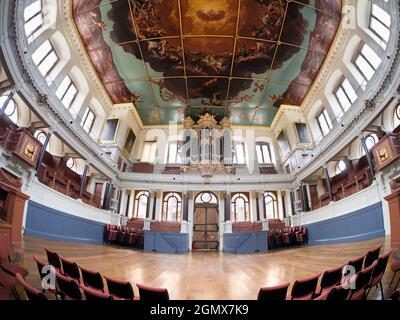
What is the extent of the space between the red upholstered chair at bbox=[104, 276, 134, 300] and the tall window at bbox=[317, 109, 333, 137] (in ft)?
46.1

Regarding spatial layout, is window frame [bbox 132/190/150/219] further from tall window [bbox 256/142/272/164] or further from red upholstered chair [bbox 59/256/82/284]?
red upholstered chair [bbox 59/256/82/284]

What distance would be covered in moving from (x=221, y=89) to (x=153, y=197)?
27.8 ft

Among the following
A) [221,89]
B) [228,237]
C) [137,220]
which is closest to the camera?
[228,237]

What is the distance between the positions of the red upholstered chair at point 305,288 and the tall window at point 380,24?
388 inches

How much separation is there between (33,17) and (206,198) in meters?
13.4

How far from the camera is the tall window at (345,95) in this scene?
11.3 m

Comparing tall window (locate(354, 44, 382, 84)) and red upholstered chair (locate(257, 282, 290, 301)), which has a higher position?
tall window (locate(354, 44, 382, 84))

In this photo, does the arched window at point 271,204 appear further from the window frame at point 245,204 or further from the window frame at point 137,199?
the window frame at point 137,199

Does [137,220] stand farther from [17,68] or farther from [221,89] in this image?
[17,68]

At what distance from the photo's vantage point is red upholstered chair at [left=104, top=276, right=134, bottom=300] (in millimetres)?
1786

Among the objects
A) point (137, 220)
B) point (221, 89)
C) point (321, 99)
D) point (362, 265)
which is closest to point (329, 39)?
point (321, 99)

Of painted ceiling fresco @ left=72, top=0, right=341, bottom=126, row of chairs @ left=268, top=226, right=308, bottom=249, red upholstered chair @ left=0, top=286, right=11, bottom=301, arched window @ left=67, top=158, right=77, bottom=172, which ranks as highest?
painted ceiling fresco @ left=72, top=0, right=341, bottom=126

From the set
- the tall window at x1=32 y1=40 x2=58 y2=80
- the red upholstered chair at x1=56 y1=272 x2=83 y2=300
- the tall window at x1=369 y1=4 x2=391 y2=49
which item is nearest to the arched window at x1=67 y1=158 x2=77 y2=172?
the tall window at x1=32 y1=40 x2=58 y2=80

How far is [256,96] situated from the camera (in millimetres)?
14711
